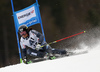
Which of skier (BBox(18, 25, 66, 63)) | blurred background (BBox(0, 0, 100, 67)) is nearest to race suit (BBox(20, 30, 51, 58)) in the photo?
skier (BBox(18, 25, 66, 63))

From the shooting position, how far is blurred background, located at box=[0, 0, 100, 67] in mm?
6586

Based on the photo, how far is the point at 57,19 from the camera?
6.80 metres

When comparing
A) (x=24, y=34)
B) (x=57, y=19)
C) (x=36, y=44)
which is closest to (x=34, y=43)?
(x=36, y=44)

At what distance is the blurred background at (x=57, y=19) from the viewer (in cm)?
659

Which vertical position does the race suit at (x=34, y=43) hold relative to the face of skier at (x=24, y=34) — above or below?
below

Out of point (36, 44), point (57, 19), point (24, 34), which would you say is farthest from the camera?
point (57, 19)

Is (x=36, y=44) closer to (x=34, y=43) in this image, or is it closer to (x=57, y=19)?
(x=34, y=43)

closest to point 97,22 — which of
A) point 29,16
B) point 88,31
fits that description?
point 88,31

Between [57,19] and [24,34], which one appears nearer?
[24,34]

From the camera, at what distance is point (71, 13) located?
696cm

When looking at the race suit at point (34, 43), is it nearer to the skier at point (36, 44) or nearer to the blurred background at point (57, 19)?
the skier at point (36, 44)

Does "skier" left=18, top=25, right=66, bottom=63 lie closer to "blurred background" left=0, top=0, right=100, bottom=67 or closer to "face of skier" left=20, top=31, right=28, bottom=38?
"face of skier" left=20, top=31, right=28, bottom=38

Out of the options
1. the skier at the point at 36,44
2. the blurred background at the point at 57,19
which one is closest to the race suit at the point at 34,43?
the skier at the point at 36,44

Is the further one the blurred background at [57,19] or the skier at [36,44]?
the blurred background at [57,19]
